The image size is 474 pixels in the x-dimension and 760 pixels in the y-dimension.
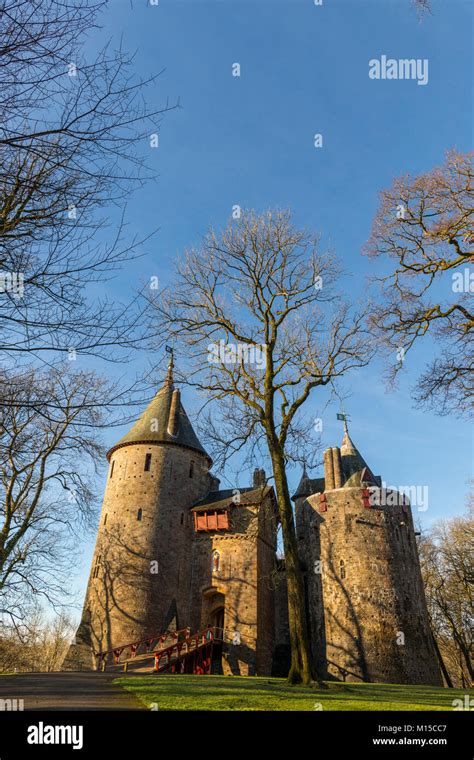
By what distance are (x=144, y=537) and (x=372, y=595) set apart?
40.8ft

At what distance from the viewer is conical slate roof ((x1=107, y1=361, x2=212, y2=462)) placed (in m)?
29.7

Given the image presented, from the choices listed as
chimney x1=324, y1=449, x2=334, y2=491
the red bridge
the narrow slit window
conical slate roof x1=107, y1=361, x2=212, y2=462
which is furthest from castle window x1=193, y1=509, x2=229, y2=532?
chimney x1=324, y1=449, x2=334, y2=491

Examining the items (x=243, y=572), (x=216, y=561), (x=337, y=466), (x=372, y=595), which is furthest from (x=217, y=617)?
(x=337, y=466)

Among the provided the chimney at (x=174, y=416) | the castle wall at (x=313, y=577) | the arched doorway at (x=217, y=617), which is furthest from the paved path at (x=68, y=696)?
the chimney at (x=174, y=416)

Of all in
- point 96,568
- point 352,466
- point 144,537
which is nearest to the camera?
point 144,537

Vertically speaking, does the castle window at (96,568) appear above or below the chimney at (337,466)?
below

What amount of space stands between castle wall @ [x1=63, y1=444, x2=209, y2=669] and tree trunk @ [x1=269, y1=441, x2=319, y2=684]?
49.4ft

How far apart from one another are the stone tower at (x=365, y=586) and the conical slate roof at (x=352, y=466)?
0.44 ft

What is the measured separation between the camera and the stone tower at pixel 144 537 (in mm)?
25062

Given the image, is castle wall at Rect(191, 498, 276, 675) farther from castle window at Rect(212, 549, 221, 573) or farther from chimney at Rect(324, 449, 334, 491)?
chimney at Rect(324, 449, 334, 491)

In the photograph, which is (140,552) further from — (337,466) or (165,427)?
(337,466)

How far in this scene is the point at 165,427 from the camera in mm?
30391

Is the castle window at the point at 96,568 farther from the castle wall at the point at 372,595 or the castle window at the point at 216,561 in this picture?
the castle wall at the point at 372,595
